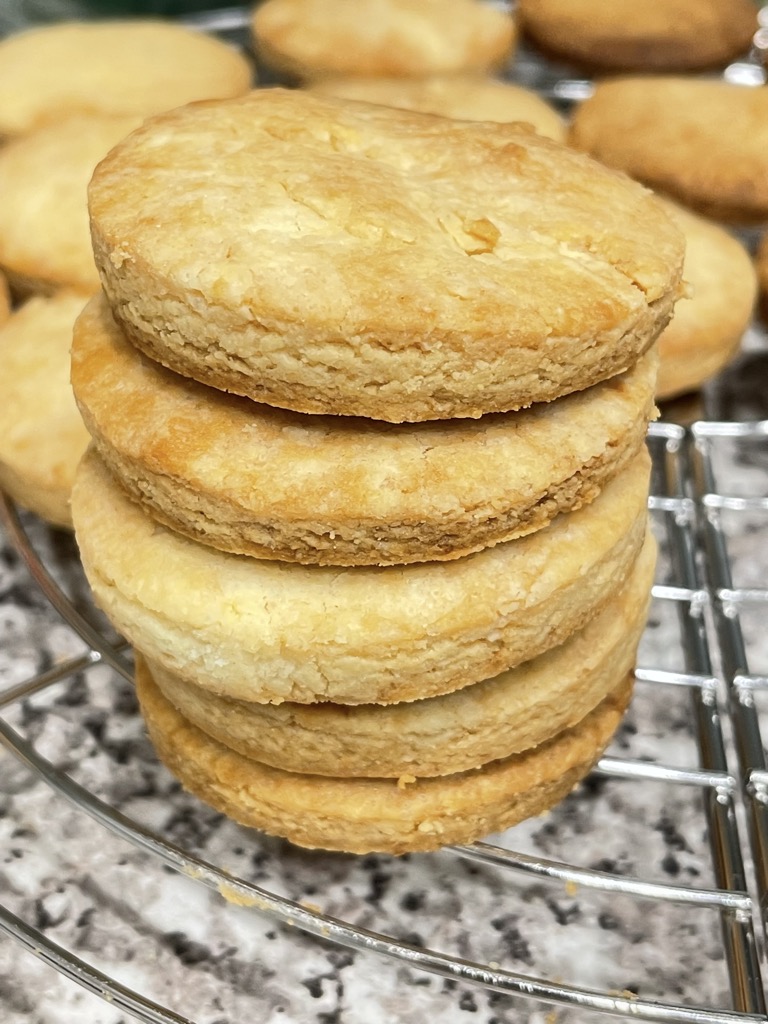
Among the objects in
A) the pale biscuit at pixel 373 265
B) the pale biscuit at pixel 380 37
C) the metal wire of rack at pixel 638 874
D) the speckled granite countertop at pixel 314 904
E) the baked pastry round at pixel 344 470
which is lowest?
the speckled granite countertop at pixel 314 904

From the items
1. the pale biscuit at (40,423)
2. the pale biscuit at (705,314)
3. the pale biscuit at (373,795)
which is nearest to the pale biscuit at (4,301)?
the pale biscuit at (40,423)

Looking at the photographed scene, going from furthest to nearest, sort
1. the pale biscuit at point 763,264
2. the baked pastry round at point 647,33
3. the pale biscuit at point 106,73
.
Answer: the baked pastry round at point 647,33 < the pale biscuit at point 106,73 < the pale biscuit at point 763,264

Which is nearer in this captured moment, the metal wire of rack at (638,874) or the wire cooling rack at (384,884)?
the metal wire of rack at (638,874)

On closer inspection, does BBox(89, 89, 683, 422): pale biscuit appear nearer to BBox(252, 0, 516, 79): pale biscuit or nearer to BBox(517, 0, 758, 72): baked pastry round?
BBox(252, 0, 516, 79): pale biscuit

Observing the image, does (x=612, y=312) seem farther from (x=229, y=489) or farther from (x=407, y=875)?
(x=407, y=875)

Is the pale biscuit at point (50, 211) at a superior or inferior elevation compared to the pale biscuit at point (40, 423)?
superior

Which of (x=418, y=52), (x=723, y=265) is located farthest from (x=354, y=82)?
(x=723, y=265)

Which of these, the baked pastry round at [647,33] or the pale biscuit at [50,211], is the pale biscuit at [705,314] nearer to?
the baked pastry round at [647,33]

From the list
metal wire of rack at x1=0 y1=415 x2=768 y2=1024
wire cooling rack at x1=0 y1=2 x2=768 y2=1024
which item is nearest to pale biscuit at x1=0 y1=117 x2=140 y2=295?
metal wire of rack at x1=0 y1=415 x2=768 y2=1024
